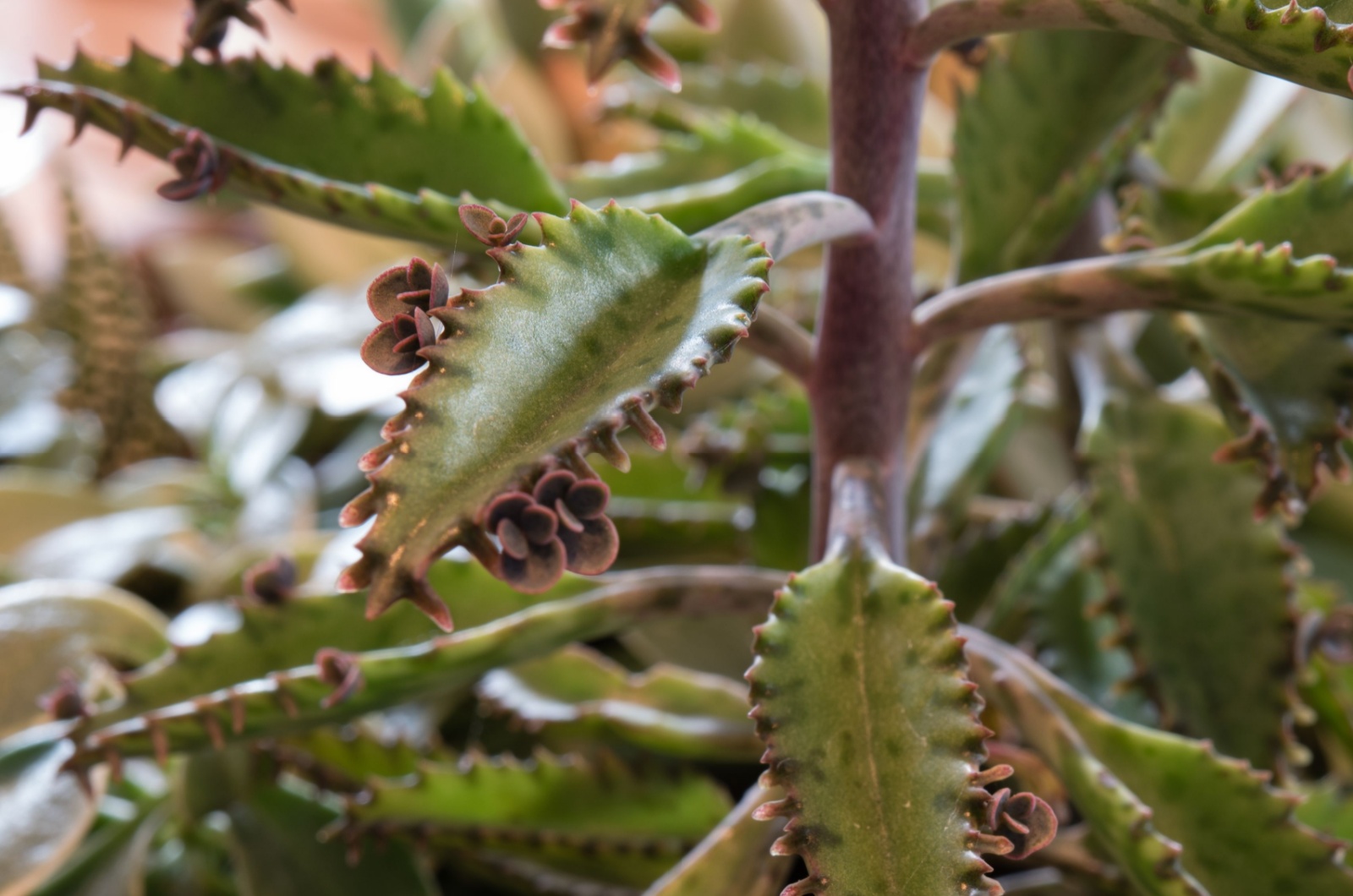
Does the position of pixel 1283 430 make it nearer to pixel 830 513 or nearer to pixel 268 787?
pixel 830 513

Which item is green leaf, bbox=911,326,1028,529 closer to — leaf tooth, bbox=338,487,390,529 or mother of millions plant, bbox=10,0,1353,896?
mother of millions plant, bbox=10,0,1353,896

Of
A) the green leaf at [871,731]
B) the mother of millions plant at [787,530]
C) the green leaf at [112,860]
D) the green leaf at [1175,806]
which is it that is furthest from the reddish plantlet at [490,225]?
the green leaf at [112,860]

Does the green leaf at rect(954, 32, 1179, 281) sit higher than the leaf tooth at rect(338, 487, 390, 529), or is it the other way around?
the green leaf at rect(954, 32, 1179, 281)

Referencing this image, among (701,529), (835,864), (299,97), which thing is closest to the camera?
(835,864)

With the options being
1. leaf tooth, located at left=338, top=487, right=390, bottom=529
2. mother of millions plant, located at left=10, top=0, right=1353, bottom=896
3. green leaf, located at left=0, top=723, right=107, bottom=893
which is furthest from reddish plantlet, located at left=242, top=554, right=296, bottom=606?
leaf tooth, located at left=338, top=487, right=390, bottom=529

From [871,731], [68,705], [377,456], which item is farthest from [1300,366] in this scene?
[68,705]

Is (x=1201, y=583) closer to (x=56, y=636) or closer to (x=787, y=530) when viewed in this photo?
(x=787, y=530)

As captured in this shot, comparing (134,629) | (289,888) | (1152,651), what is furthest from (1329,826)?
(134,629)
